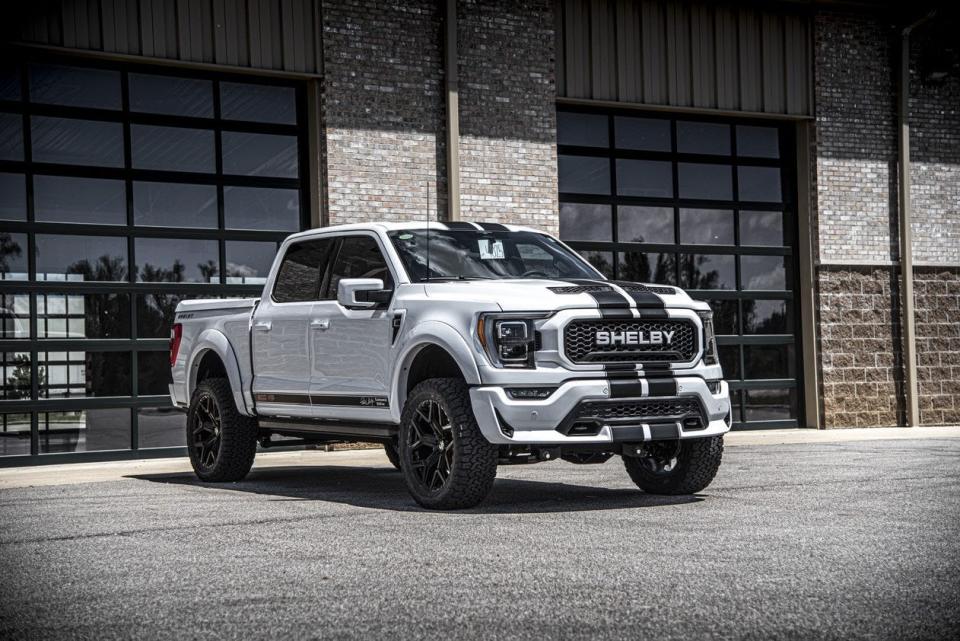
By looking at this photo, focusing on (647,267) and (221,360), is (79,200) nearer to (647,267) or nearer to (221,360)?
(221,360)

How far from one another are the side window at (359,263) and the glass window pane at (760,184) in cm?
978

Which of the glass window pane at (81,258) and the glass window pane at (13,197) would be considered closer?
the glass window pane at (13,197)

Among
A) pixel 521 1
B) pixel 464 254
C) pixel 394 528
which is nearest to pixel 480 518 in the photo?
pixel 394 528

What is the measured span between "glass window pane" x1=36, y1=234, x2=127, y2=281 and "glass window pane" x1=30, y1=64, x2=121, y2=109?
1488 millimetres

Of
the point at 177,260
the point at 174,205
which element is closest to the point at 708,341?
the point at 177,260

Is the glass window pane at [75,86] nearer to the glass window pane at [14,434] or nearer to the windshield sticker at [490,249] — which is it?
the glass window pane at [14,434]

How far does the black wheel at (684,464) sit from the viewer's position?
355 inches

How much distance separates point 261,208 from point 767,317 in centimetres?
737

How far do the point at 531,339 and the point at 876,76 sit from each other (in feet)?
41.2

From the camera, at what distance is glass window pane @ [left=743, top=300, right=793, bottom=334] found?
18.4 meters

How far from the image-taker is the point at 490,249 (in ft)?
31.5

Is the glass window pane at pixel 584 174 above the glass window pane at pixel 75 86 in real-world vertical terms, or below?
below

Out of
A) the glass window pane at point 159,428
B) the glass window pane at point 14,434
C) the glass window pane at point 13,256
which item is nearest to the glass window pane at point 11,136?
the glass window pane at point 13,256

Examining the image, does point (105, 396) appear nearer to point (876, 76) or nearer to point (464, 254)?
point (464, 254)
